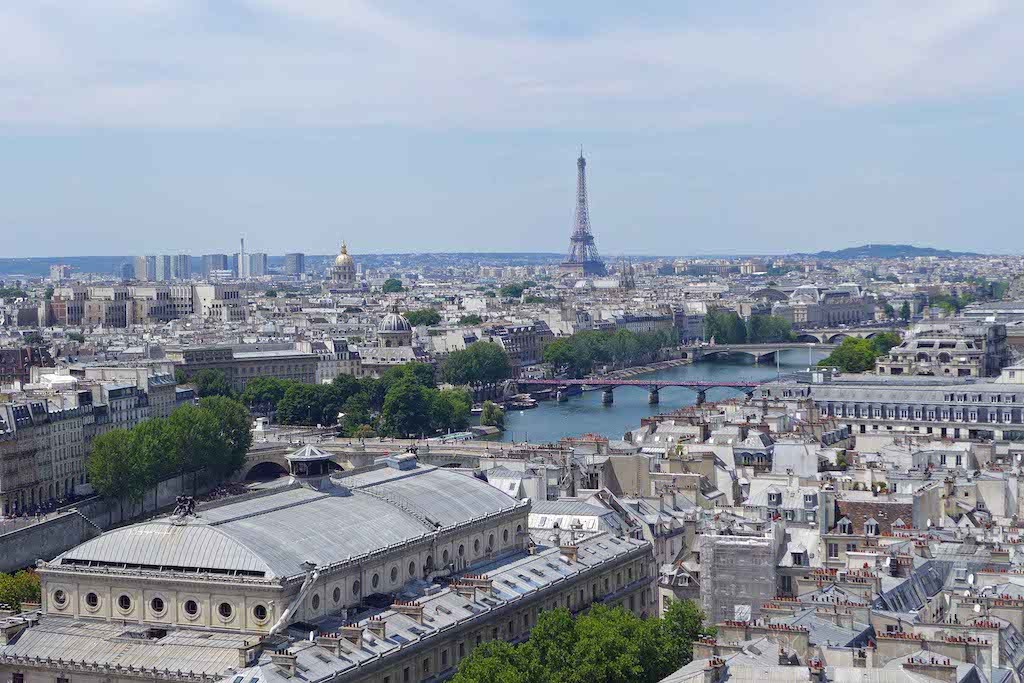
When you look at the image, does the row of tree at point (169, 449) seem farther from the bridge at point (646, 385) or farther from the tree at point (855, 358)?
the tree at point (855, 358)

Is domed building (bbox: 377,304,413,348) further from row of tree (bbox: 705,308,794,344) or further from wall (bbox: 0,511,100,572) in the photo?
wall (bbox: 0,511,100,572)

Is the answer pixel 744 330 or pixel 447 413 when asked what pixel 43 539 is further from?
pixel 744 330

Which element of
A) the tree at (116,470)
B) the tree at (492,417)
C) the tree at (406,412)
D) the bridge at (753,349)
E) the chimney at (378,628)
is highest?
the chimney at (378,628)

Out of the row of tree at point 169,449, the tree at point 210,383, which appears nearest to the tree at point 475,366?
the tree at point 210,383

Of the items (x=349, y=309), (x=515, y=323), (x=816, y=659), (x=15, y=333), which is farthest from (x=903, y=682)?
(x=349, y=309)

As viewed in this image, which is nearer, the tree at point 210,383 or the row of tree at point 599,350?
the tree at point 210,383
